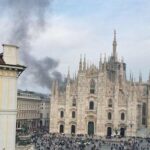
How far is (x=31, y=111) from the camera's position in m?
101

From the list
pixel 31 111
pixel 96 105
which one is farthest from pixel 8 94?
pixel 31 111

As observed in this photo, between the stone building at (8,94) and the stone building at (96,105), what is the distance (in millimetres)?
55838

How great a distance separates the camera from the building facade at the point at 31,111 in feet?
303

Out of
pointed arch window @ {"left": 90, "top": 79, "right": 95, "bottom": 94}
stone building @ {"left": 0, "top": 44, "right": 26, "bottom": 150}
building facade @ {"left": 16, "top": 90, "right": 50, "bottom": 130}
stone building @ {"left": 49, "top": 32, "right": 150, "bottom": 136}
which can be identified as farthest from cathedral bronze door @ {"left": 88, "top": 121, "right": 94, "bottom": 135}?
stone building @ {"left": 0, "top": 44, "right": 26, "bottom": 150}

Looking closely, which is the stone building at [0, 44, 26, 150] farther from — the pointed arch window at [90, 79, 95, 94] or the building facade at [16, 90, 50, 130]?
the building facade at [16, 90, 50, 130]

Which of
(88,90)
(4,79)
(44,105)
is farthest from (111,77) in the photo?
(4,79)

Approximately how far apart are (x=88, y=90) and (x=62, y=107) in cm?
524

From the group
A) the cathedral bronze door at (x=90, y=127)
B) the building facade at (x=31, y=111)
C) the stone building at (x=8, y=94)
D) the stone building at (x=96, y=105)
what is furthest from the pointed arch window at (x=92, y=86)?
the stone building at (x=8, y=94)

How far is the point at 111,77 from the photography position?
8288cm

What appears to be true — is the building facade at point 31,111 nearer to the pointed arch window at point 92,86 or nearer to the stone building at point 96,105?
the stone building at point 96,105

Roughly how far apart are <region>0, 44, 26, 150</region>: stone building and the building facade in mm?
65416

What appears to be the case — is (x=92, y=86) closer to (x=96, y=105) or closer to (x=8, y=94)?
(x=96, y=105)

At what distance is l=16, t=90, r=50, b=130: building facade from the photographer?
3632 inches

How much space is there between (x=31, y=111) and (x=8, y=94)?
8256 cm
